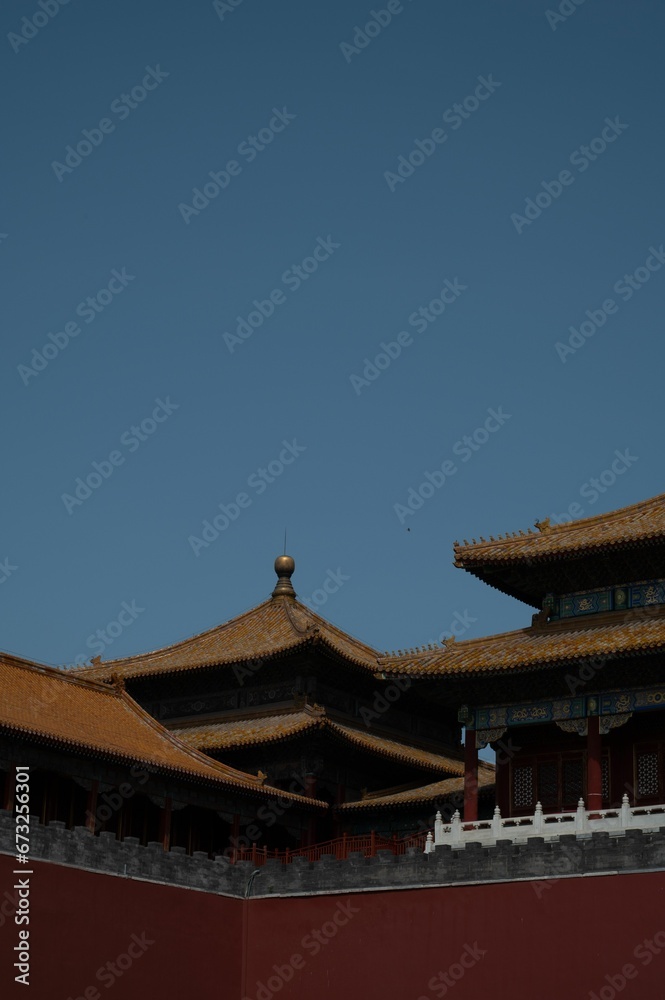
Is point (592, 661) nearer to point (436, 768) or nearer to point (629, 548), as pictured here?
point (629, 548)

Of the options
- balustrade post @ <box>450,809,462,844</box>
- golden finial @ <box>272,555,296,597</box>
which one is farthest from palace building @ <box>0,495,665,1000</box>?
golden finial @ <box>272,555,296,597</box>

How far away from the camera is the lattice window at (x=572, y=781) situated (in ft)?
94.6

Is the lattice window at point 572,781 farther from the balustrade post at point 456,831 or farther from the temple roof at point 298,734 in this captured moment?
the temple roof at point 298,734

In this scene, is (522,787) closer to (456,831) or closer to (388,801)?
(456,831)

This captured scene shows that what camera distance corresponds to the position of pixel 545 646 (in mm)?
29562

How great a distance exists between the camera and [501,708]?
2970 cm

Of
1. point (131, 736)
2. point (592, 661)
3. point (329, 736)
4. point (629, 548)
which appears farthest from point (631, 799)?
point (131, 736)

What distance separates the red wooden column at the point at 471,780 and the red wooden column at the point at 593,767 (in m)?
2.13

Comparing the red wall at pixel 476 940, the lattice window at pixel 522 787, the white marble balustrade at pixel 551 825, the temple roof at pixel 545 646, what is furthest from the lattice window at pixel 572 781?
the red wall at pixel 476 940

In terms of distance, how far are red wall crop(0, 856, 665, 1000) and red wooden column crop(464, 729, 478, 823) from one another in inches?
116

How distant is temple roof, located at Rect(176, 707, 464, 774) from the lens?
33.0 meters

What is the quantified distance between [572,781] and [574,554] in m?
4.28

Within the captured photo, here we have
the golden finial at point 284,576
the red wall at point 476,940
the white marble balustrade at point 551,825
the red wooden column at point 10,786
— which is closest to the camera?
the red wall at point 476,940

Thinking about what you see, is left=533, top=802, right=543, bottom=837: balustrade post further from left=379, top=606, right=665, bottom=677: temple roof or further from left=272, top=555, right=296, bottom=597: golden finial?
left=272, top=555, right=296, bottom=597: golden finial
